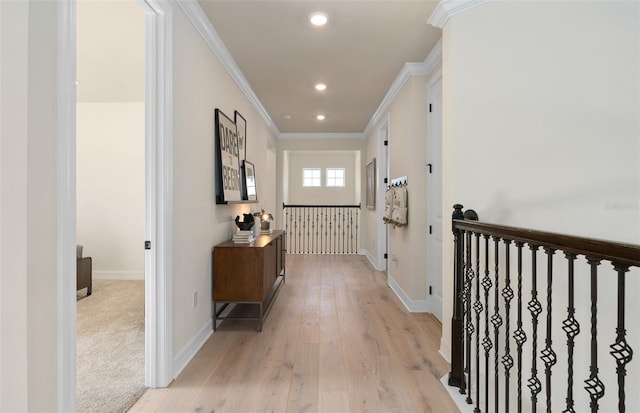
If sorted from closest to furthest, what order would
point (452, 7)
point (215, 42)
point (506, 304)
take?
point (506, 304) → point (452, 7) → point (215, 42)

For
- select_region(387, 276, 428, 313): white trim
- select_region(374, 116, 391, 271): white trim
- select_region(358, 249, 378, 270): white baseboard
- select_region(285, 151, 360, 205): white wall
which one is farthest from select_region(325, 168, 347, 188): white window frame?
select_region(387, 276, 428, 313): white trim

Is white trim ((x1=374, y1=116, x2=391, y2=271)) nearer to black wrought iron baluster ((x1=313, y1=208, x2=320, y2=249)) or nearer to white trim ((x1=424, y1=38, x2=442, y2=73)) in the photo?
white trim ((x1=424, y1=38, x2=442, y2=73))

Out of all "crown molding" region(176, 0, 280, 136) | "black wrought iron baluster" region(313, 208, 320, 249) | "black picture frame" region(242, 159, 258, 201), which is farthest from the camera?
"black wrought iron baluster" region(313, 208, 320, 249)

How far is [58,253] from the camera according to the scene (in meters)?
1.26

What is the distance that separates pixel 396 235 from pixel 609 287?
2.35 meters

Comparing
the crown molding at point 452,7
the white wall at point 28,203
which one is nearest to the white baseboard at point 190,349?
the white wall at point 28,203

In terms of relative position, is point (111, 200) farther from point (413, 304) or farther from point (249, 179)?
point (413, 304)

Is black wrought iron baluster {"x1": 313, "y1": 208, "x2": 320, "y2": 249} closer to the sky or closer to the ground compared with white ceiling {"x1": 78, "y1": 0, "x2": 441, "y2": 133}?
closer to the ground

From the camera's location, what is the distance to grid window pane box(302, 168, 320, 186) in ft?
32.2

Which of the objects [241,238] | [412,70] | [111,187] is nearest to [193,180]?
[241,238]

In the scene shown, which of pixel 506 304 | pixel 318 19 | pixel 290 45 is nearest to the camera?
pixel 506 304

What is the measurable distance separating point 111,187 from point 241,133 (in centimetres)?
234

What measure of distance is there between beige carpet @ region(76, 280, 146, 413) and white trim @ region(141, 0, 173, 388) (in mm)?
184

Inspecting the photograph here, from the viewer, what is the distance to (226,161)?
319 centimetres
